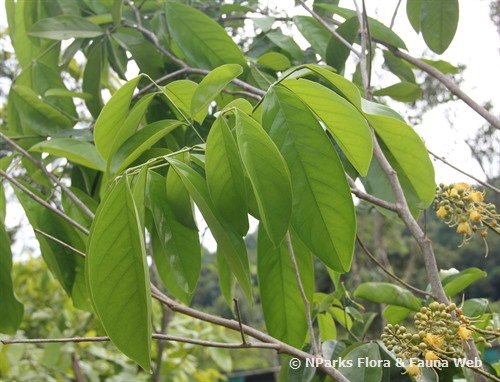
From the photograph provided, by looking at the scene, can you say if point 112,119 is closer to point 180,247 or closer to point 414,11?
point 180,247

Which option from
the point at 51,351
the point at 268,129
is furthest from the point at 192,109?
the point at 51,351

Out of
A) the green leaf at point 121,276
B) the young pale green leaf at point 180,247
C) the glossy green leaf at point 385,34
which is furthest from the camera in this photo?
the glossy green leaf at point 385,34

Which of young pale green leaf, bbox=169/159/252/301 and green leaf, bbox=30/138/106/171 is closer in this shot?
young pale green leaf, bbox=169/159/252/301

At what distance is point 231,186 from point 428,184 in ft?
0.55

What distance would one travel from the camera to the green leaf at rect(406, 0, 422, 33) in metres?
0.81

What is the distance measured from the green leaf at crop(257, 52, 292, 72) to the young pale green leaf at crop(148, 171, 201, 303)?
338mm

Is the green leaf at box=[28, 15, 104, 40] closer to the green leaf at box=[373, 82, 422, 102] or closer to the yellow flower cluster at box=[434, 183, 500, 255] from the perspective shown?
the green leaf at box=[373, 82, 422, 102]

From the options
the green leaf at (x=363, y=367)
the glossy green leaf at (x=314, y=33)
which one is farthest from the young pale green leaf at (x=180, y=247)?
the glossy green leaf at (x=314, y=33)

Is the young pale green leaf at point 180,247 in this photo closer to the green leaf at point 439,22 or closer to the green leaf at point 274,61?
the green leaf at point 274,61

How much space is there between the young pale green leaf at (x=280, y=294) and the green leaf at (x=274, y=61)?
0.31m

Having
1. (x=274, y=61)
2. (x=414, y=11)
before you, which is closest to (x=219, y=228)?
(x=274, y=61)

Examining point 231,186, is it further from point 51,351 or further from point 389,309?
point 51,351

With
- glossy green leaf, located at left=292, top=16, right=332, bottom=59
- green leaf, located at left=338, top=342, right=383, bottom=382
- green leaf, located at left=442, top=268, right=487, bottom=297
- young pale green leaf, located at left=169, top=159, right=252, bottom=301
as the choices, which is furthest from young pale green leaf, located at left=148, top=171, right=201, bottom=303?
glossy green leaf, located at left=292, top=16, right=332, bottom=59

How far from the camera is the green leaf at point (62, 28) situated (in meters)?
0.78
